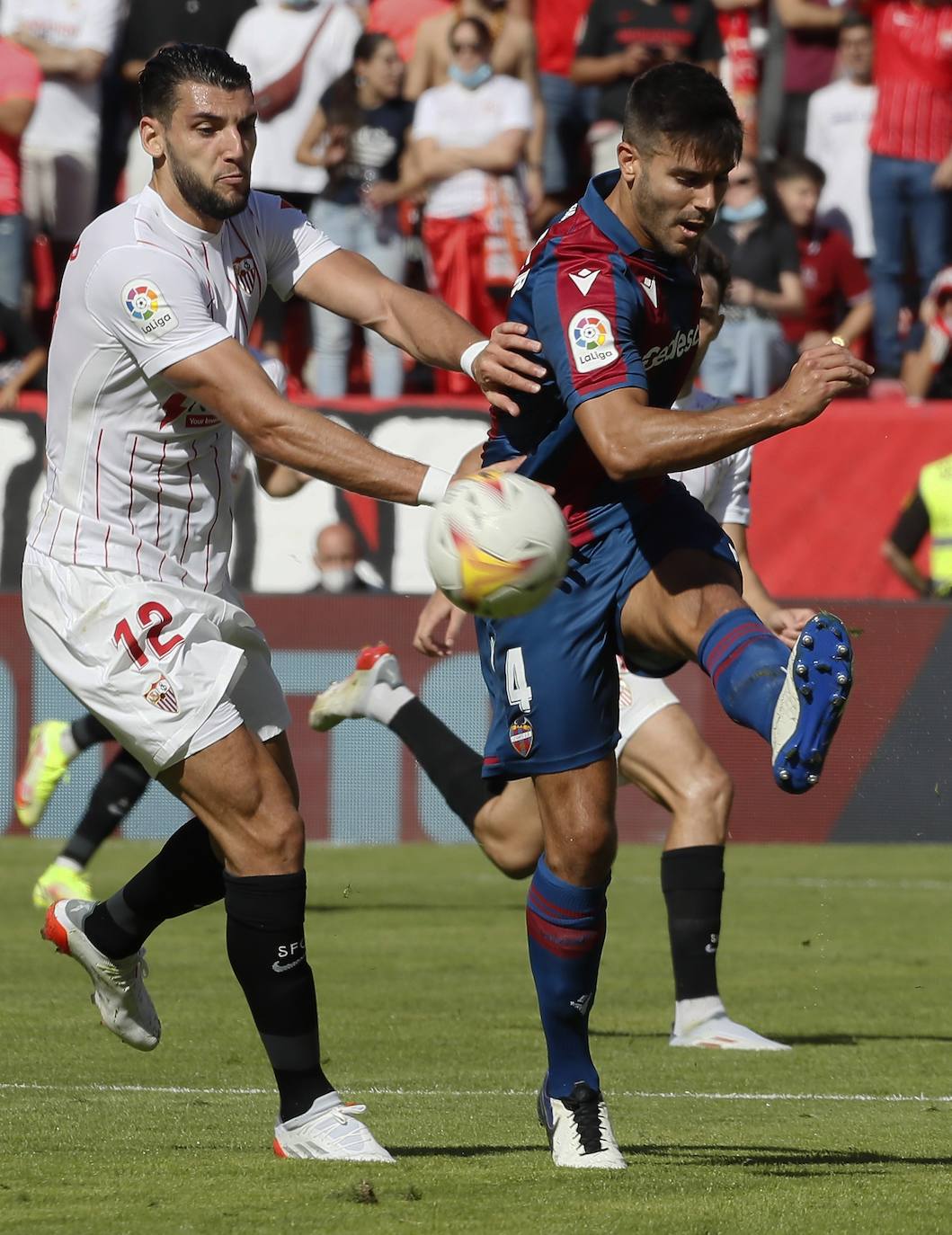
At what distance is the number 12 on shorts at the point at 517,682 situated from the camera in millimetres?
5160

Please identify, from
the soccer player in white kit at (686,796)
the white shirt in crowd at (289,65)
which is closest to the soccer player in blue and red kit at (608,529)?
the soccer player in white kit at (686,796)

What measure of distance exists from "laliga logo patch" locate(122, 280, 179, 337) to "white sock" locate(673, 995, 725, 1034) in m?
3.30

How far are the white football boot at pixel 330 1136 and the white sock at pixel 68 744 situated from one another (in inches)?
223

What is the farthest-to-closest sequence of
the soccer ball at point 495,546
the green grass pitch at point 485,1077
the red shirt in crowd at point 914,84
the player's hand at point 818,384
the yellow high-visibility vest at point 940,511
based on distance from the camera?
the red shirt in crowd at point 914,84 → the yellow high-visibility vest at point 940,511 → the player's hand at point 818,384 → the soccer ball at point 495,546 → the green grass pitch at point 485,1077

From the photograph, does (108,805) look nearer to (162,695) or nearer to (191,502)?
(191,502)

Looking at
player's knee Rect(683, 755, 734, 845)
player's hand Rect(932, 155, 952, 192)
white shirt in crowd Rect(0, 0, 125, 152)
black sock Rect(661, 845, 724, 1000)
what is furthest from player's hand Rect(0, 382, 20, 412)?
black sock Rect(661, 845, 724, 1000)

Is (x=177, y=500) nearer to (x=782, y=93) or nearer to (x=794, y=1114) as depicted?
(x=794, y=1114)

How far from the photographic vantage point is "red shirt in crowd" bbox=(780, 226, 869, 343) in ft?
47.5

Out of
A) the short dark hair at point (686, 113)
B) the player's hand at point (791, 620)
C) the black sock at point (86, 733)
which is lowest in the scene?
the black sock at point (86, 733)

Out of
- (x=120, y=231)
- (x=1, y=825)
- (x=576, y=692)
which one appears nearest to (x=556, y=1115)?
(x=576, y=692)

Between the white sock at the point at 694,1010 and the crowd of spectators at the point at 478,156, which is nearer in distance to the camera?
the white sock at the point at 694,1010

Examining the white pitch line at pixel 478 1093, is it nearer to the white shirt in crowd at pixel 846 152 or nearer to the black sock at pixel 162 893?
the black sock at pixel 162 893

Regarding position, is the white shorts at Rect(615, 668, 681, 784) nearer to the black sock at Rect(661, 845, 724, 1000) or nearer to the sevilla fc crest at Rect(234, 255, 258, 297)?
the black sock at Rect(661, 845, 724, 1000)

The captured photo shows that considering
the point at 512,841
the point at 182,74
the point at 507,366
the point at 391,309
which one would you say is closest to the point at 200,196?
the point at 182,74
